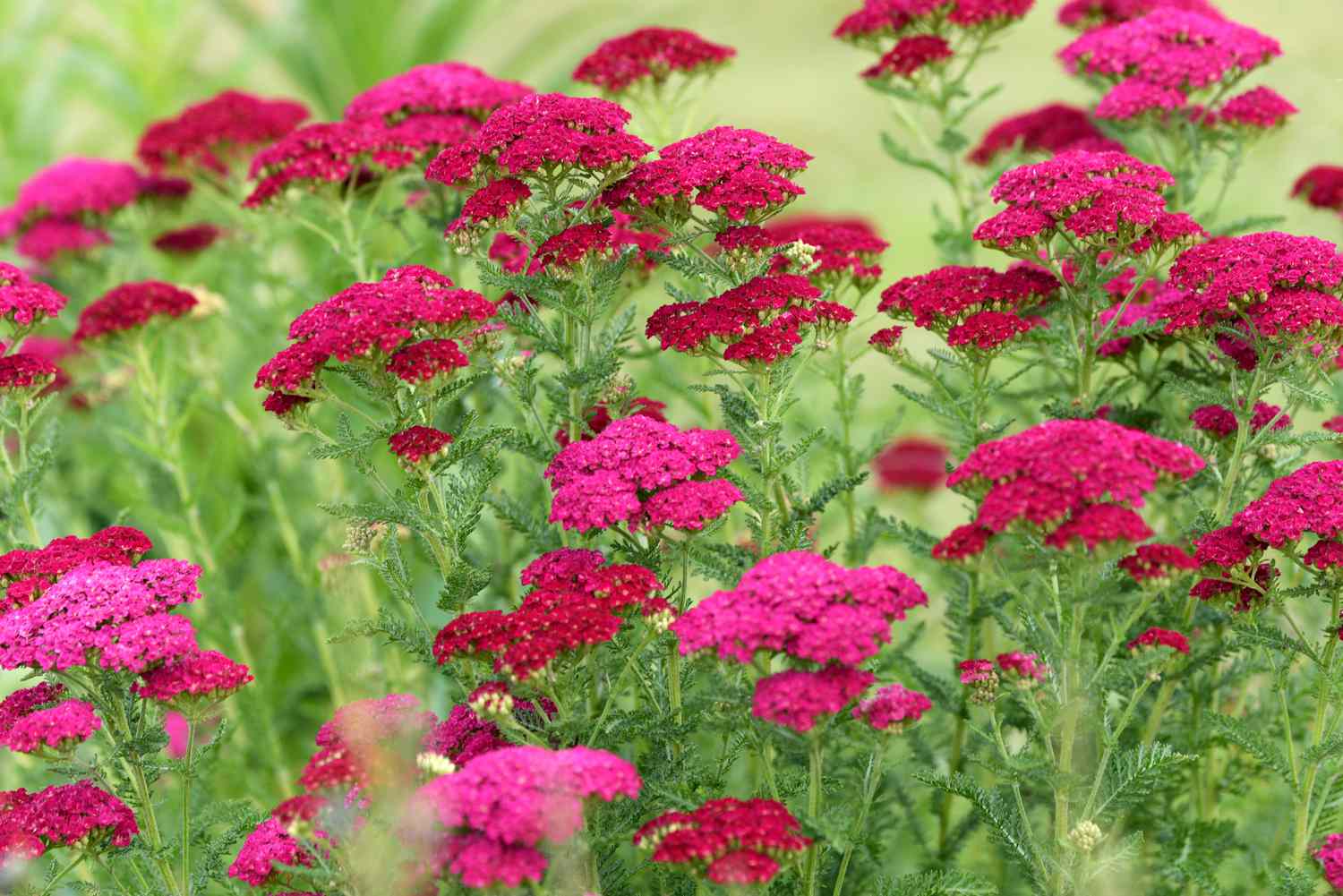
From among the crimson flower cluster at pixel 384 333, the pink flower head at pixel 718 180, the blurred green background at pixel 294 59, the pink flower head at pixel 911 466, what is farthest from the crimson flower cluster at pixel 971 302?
the pink flower head at pixel 911 466

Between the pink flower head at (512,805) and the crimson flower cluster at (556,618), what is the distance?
255 millimetres

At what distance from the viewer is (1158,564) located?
10.7ft

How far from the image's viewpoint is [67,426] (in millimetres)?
7371

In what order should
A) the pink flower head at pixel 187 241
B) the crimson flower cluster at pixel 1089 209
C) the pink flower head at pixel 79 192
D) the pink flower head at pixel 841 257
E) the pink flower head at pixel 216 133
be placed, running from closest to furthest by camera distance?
the crimson flower cluster at pixel 1089 209
the pink flower head at pixel 841 257
the pink flower head at pixel 216 133
the pink flower head at pixel 79 192
the pink flower head at pixel 187 241

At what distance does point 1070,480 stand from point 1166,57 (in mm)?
2516

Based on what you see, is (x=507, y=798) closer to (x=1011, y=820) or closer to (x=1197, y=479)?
(x=1011, y=820)

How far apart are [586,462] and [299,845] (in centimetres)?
119

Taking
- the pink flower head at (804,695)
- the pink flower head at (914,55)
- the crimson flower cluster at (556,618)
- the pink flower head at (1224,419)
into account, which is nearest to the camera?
the pink flower head at (804,695)

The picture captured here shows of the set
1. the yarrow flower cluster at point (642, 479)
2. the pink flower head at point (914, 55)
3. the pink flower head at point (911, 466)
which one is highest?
the pink flower head at point (914, 55)

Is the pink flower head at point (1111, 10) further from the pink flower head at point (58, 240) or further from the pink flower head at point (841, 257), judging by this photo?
the pink flower head at point (58, 240)

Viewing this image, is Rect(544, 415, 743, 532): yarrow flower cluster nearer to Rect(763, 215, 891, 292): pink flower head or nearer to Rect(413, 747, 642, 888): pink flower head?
Rect(413, 747, 642, 888): pink flower head

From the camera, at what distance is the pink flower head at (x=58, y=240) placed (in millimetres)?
6639

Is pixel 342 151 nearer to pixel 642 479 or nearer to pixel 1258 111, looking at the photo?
pixel 642 479

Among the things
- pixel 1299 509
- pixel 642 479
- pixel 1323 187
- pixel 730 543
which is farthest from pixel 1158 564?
pixel 1323 187
